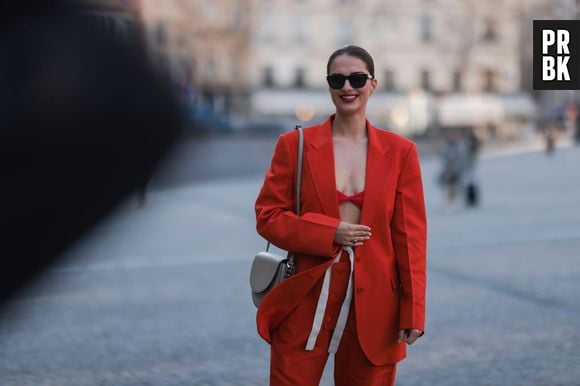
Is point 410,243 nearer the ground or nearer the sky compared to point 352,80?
nearer the ground

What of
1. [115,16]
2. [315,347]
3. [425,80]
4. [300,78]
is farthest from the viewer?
[425,80]

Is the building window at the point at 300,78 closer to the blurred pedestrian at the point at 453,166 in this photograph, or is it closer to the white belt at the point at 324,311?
the blurred pedestrian at the point at 453,166

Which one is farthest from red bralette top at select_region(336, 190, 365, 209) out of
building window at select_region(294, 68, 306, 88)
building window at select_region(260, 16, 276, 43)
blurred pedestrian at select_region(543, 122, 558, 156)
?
building window at select_region(294, 68, 306, 88)

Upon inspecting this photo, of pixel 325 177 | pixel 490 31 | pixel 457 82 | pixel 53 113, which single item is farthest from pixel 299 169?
pixel 490 31

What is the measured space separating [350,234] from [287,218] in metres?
0.21

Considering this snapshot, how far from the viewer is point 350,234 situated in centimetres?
345

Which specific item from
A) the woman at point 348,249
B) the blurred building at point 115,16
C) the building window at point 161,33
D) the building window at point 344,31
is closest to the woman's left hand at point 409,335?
the woman at point 348,249

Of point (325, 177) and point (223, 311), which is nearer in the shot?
point (325, 177)

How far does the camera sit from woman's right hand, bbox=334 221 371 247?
11.3 ft

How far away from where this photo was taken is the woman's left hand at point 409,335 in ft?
11.7

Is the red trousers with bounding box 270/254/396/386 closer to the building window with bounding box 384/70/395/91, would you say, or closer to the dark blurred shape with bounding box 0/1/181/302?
the dark blurred shape with bounding box 0/1/181/302

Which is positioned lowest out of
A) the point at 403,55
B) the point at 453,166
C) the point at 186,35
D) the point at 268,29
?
the point at 403,55

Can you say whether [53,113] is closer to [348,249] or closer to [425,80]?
[348,249]

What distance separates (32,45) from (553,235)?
8.40 meters
